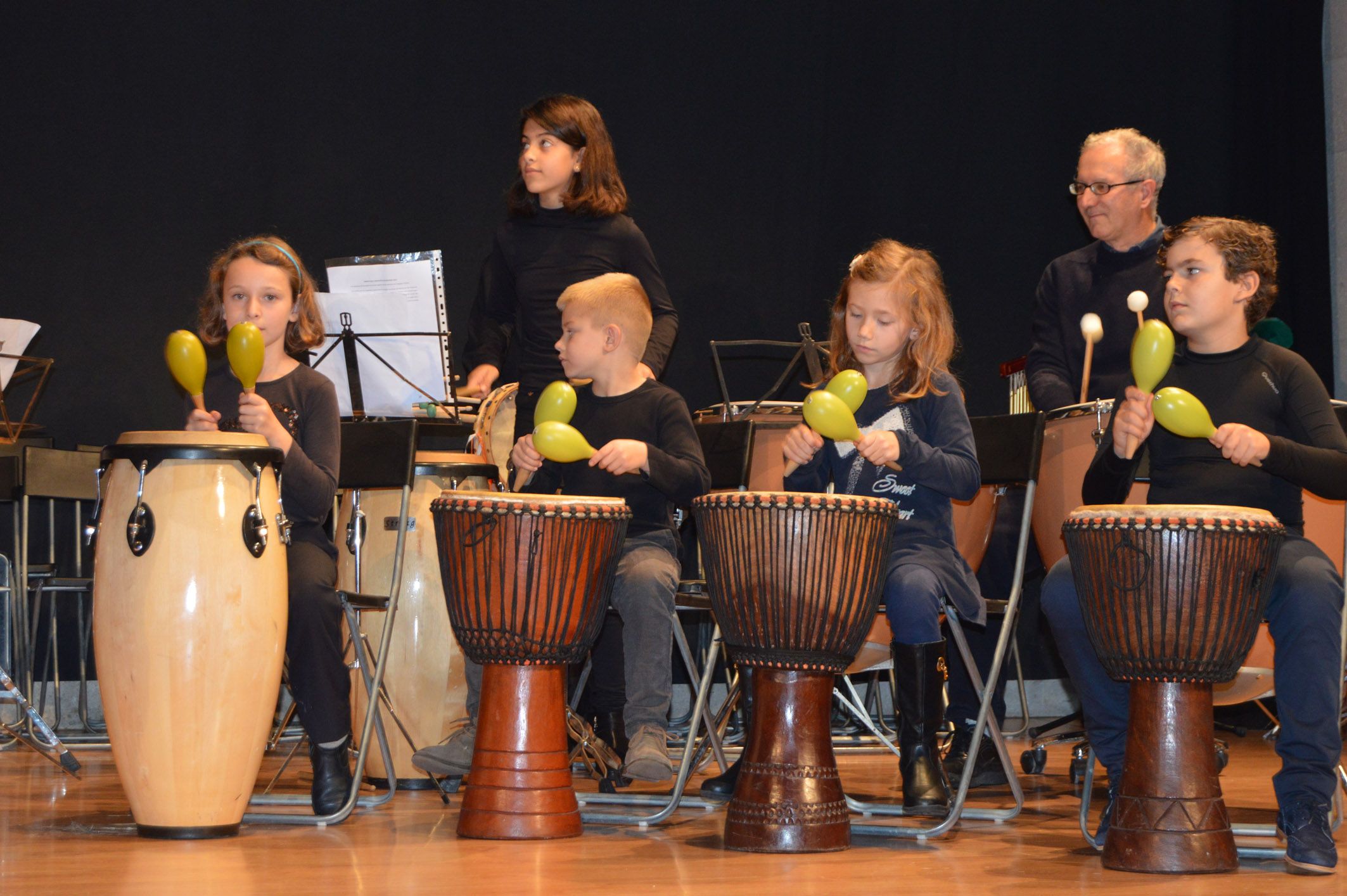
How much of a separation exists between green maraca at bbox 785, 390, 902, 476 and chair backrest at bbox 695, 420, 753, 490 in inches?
23.5

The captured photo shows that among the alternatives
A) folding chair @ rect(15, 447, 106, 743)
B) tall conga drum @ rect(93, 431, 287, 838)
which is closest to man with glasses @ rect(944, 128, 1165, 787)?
tall conga drum @ rect(93, 431, 287, 838)

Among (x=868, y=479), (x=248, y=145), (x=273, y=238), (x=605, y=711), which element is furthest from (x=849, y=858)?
(x=248, y=145)

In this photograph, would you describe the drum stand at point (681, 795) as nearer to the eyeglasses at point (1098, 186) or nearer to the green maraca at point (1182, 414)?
the green maraca at point (1182, 414)

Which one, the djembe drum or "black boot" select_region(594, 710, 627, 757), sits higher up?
the djembe drum

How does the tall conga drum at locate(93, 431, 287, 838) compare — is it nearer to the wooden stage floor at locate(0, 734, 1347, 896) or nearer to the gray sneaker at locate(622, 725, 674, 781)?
the wooden stage floor at locate(0, 734, 1347, 896)

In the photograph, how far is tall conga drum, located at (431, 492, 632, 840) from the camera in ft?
8.61

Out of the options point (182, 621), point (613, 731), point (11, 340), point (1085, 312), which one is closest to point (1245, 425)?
point (1085, 312)

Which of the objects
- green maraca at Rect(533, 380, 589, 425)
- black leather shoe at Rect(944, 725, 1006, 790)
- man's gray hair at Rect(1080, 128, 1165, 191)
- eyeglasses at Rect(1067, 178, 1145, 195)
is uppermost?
man's gray hair at Rect(1080, 128, 1165, 191)

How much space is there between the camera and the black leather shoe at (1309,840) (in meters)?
2.30

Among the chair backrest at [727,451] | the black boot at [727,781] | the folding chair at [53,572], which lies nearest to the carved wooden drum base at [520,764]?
the black boot at [727,781]

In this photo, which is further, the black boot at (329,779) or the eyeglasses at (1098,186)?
the eyeglasses at (1098,186)

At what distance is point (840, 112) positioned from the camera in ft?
18.5

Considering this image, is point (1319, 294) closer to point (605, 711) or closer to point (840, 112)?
point (840, 112)

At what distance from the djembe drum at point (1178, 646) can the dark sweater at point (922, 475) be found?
1.42 feet
